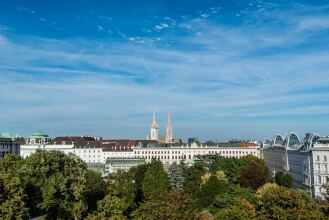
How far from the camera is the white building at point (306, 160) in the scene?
77625mm

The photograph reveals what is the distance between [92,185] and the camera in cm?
6644

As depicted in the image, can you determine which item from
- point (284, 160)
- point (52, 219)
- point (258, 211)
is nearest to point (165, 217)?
point (258, 211)

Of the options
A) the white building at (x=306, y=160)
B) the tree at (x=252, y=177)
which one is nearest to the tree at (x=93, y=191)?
the tree at (x=252, y=177)

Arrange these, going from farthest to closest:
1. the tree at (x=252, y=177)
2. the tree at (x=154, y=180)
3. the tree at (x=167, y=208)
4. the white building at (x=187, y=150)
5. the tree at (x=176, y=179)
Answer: the white building at (x=187, y=150) < the tree at (x=176, y=179) < the tree at (x=252, y=177) < the tree at (x=154, y=180) < the tree at (x=167, y=208)

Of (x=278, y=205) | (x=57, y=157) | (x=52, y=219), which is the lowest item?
(x=52, y=219)

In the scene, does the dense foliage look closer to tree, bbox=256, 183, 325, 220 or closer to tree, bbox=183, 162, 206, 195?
tree, bbox=256, 183, 325, 220

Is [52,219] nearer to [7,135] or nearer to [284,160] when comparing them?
[284,160]

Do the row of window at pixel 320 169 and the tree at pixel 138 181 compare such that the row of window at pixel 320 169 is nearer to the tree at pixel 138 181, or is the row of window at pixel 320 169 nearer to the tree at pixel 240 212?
the tree at pixel 138 181

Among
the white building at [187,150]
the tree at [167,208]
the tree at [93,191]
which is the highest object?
the white building at [187,150]

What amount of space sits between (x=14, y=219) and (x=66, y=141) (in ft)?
434

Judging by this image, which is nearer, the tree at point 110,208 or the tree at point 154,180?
the tree at point 110,208

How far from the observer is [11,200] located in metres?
42.7

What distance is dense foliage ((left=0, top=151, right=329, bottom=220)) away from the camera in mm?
35531

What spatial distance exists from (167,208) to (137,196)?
1619 inches
